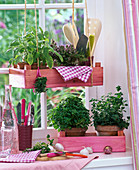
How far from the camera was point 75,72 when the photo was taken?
6.16 feet

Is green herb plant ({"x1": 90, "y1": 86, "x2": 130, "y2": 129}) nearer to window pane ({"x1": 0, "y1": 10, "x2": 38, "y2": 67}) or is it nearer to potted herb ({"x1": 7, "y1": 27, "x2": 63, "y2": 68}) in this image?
potted herb ({"x1": 7, "y1": 27, "x2": 63, "y2": 68})

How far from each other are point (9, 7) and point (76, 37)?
47cm

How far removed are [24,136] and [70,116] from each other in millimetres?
287

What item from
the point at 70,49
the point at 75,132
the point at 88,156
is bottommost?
the point at 88,156

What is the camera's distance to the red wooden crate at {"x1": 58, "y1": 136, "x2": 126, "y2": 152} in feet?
6.23

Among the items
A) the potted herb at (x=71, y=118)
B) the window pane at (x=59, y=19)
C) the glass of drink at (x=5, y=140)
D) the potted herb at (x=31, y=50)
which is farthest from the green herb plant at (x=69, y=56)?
the glass of drink at (x=5, y=140)

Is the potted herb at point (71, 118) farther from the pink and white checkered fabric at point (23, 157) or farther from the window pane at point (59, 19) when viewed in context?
the window pane at point (59, 19)

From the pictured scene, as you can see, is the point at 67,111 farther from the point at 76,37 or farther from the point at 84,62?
the point at 76,37

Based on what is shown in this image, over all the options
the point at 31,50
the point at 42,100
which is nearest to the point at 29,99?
the point at 42,100

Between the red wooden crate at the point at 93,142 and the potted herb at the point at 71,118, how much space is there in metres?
0.05

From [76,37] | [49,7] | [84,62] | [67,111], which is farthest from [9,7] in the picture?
[67,111]

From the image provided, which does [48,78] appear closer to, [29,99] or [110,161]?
[29,99]

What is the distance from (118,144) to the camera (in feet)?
6.26

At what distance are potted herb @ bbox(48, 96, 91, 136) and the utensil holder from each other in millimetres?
157
